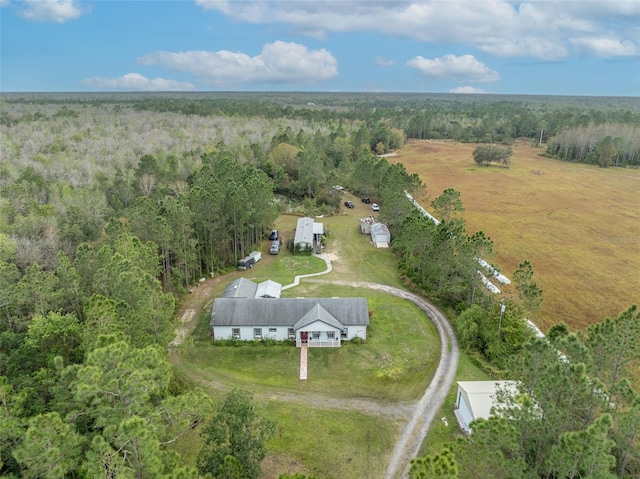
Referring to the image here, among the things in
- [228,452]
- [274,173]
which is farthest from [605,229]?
[228,452]

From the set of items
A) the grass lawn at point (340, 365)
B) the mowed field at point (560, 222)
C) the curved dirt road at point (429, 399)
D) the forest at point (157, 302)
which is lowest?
the grass lawn at point (340, 365)

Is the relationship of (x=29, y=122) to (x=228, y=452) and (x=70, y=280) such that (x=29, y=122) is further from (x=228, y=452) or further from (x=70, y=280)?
(x=228, y=452)

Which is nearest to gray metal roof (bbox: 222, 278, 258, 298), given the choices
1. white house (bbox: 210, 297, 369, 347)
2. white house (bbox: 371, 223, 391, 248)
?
white house (bbox: 210, 297, 369, 347)

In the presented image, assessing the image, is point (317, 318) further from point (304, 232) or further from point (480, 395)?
point (304, 232)

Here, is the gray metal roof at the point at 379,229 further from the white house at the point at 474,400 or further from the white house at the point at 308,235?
the white house at the point at 474,400

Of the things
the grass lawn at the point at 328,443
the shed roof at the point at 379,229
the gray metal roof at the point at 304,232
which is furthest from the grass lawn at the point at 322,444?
the shed roof at the point at 379,229

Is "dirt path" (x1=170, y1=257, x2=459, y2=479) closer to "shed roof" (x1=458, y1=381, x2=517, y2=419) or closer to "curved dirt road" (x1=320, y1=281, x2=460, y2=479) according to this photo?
"curved dirt road" (x1=320, y1=281, x2=460, y2=479)

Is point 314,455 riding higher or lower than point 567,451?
lower

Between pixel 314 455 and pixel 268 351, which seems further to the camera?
pixel 268 351
